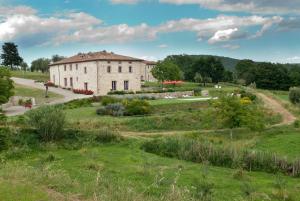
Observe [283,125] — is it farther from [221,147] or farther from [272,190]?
[272,190]

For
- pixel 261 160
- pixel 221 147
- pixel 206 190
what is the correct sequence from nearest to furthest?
pixel 206 190, pixel 261 160, pixel 221 147

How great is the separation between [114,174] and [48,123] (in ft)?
33.8

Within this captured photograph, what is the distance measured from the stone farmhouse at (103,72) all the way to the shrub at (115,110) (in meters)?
21.0

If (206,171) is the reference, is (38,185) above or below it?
above

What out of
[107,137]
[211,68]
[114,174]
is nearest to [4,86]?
[107,137]

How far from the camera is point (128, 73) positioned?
6347 centimetres

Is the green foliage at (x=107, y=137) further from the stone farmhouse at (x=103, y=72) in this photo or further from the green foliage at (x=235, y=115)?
the stone farmhouse at (x=103, y=72)

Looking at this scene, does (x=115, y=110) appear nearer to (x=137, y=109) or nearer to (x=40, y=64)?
(x=137, y=109)

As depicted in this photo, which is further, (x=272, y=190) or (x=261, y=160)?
(x=261, y=160)

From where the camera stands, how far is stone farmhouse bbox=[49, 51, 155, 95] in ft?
200

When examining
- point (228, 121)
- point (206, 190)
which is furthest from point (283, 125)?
point (206, 190)

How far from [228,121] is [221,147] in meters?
9.73

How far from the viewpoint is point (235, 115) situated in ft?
103

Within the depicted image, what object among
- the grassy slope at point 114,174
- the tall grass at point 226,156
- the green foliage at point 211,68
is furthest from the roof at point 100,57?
the tall grass at point 226,156
